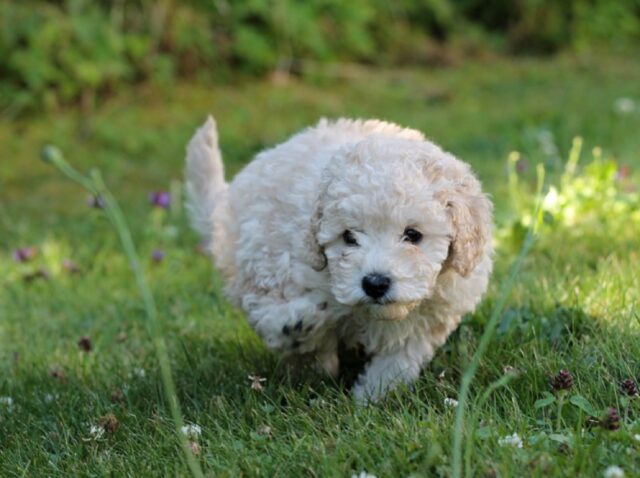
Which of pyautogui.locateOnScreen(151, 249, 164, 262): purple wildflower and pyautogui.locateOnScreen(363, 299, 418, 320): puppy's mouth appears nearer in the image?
pyautogui.locateOnScreen(363, 299, 418, 320): puppy's mouth

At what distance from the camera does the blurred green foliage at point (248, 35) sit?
30.2ft

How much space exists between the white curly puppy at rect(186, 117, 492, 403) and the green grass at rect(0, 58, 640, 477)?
190 millimetres

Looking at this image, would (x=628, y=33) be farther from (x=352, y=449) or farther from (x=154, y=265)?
(x=352, y=449)

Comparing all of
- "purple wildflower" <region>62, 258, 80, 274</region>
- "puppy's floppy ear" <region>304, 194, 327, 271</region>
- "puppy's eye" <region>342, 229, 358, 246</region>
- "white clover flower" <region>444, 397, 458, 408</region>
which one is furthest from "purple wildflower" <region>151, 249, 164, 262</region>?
"white clover flower" <region>444, 397, 458, 408</region>

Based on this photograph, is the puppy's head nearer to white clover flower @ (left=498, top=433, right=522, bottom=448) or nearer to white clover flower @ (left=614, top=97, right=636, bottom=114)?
white clover flower @ (left=498, top=433, right=522, bottom=448)

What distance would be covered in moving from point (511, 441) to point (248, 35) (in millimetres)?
8666

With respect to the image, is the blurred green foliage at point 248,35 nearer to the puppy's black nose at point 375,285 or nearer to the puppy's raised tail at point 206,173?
the puppy's raised tail at point 206,173

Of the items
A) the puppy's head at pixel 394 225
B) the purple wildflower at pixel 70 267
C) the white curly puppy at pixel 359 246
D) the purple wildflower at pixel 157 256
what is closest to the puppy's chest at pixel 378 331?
the white curly puppy at pixel 359 246

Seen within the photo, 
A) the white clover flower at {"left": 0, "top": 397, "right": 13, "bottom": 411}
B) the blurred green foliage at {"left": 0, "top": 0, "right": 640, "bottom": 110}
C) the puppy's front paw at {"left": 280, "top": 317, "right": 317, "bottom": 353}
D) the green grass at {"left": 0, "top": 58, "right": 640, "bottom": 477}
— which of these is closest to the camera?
the green grass at {"left": 0, "top": 58, "right": 640, "bottom": 477}

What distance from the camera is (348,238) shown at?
320 cm

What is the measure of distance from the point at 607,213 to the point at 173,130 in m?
5.22

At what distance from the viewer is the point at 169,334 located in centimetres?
450

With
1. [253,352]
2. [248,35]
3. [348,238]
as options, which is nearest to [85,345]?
[253,352]

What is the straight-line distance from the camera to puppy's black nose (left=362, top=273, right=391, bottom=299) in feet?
9.82
